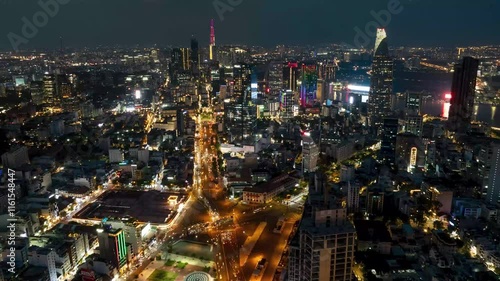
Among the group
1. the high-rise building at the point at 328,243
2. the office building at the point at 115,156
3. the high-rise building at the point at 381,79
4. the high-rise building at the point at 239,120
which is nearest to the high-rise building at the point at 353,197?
the high-rise building at the point at 328,243

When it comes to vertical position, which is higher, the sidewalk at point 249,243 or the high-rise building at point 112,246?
the high-rise building at point 112,246

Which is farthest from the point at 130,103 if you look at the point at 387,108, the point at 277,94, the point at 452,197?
the point at 452,197

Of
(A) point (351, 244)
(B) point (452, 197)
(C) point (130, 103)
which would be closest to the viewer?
(A) point (351, 244)

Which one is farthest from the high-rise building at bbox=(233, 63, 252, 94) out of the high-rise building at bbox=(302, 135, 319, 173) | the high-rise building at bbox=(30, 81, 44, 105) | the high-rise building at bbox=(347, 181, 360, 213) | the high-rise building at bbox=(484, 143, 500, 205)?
the high-rise building at bbox=(484, 143, 500, 205)

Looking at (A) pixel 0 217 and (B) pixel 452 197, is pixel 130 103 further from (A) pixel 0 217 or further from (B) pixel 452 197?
(B) pixel 452 197

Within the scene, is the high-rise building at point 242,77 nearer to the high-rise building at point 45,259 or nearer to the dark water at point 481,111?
the dark water at point 481,111

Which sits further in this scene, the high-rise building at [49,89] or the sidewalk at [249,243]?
the high-rise building at [49,89]

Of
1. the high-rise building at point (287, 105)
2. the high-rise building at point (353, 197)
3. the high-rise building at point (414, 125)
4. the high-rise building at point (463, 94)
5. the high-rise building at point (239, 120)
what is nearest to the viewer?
the high-rise building at point (353, 197)
